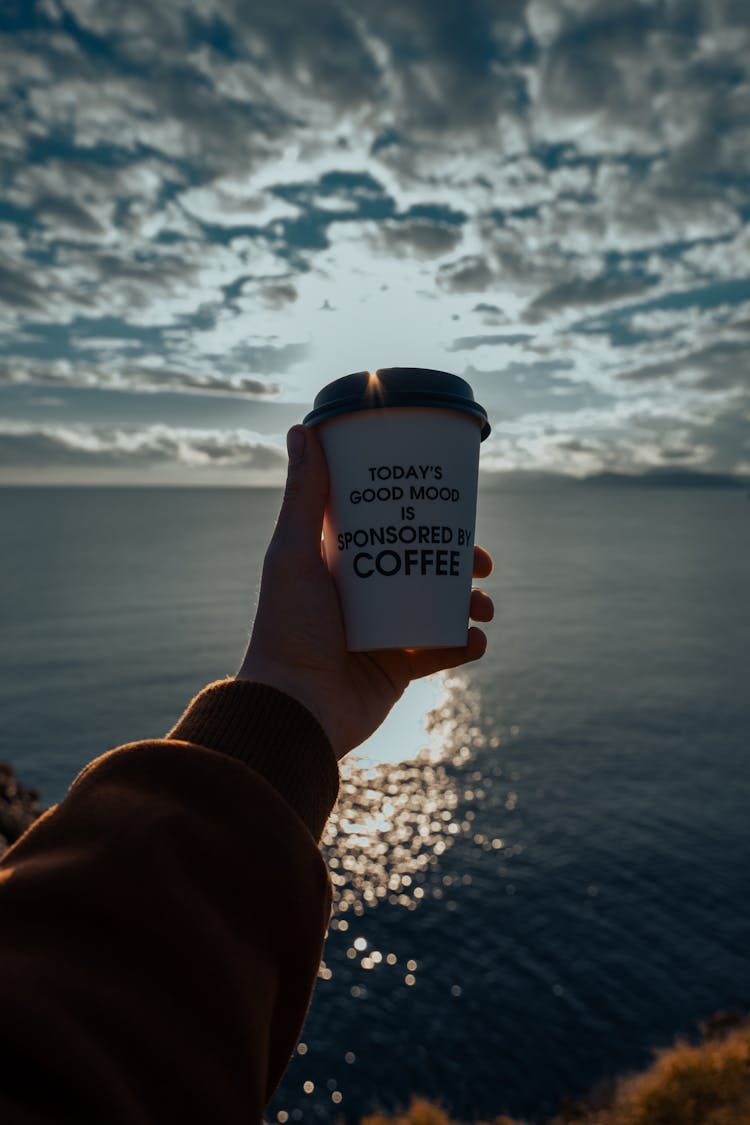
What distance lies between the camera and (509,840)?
70.5 feet

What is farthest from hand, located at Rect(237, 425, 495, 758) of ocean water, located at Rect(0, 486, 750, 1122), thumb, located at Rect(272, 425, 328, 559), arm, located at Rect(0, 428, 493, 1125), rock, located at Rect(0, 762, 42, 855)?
rock, located at Rect(0, 762, 42, 855)

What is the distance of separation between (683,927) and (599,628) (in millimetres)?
35501

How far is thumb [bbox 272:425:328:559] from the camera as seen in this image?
282 cm

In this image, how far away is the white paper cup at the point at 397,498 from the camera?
9.25ft

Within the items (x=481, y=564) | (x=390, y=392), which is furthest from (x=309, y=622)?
(x=481, y=564)

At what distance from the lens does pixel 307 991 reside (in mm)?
1535

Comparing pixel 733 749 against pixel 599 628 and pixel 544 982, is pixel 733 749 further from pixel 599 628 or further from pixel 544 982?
pixel 599 628

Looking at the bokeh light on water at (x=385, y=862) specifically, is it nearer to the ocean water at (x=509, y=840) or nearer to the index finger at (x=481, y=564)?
the ocean water at (x=509, y=840)

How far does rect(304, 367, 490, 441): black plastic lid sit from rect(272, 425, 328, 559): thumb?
0.37 feet

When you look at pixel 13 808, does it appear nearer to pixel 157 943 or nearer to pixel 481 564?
pixel 481 564

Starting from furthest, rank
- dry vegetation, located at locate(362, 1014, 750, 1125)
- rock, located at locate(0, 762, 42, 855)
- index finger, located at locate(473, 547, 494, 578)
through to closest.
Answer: rock, located at locate(0, 762, 42, 855), dry vegetation, located at locate(362, 1014, 750, 1125), index finger, located at locate(473, 547, 494, 578)

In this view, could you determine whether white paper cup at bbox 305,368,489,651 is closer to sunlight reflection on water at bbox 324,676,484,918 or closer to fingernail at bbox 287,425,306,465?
fingernail at bbox 287,425,306,465

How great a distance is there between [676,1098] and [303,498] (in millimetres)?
13960

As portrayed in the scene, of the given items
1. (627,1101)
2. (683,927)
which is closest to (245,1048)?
(627,1101)
